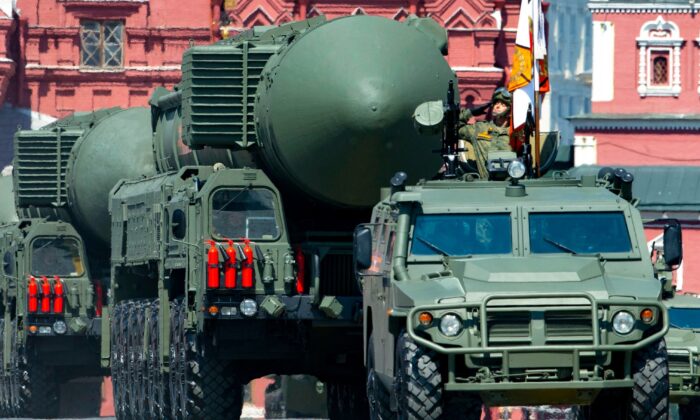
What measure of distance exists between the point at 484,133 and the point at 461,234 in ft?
18.6

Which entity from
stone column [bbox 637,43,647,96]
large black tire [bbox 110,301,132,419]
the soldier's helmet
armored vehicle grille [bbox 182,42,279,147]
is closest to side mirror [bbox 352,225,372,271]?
armored vehicle grille [bbox 182,42,279,147]

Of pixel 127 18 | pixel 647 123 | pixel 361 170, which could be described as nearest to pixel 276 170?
pixel 361 170

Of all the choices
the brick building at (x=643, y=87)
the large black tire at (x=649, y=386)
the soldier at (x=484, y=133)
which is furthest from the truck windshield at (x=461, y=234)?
the brick building at (x=643, y=87)

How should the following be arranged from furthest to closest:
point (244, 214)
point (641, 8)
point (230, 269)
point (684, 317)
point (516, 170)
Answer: point (641, 8) < point (684, 317) < point (244, 214) < point (230, 269) < point (516, 170)

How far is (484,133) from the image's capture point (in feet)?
83.4

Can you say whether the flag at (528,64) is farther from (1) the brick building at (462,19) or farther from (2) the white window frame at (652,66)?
(2) the white window frame at (652,66)

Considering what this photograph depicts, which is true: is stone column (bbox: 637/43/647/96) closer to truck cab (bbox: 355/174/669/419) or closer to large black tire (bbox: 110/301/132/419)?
large black tire (bbox: 110/301/132/419)

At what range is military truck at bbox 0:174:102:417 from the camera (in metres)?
34.8

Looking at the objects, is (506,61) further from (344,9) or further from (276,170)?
(276,170)

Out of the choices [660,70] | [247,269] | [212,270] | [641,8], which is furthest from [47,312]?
[660,70]

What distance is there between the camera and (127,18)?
66062 mm

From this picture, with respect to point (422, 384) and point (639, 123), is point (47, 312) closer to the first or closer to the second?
point (422, 384)

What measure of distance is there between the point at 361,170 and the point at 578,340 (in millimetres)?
6586

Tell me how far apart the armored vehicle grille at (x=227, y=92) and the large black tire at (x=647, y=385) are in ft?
26.2
